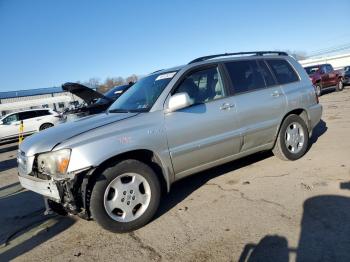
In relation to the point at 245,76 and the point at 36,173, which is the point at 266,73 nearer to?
the point at 245,76

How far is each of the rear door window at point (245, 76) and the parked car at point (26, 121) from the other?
15.6 metres

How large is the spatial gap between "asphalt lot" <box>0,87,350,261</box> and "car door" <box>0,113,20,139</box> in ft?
44.8

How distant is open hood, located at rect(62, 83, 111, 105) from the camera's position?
9.74 meters

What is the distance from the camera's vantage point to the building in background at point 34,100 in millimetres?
46906

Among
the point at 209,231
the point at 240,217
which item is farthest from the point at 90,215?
the point at 240,217

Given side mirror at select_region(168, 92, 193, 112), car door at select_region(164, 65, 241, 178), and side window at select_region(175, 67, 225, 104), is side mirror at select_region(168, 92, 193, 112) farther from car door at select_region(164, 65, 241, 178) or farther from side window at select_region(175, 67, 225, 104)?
side window at select_region(175, 67, 225, 104)

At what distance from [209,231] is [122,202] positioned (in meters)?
1.02

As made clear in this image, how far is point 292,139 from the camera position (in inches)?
226

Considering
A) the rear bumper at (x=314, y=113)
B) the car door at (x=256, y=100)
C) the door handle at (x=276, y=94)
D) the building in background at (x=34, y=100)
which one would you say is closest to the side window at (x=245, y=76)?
the car door at (x=256, y=100)

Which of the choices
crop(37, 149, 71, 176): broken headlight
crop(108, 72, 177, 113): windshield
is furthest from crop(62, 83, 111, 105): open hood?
crop(37, 149, 71, 176): broken headlight

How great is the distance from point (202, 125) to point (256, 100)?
3.83ft

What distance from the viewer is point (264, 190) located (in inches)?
181

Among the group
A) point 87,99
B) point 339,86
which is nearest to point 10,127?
point 87,99

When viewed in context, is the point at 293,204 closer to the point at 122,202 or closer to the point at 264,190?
the point at 264,190
